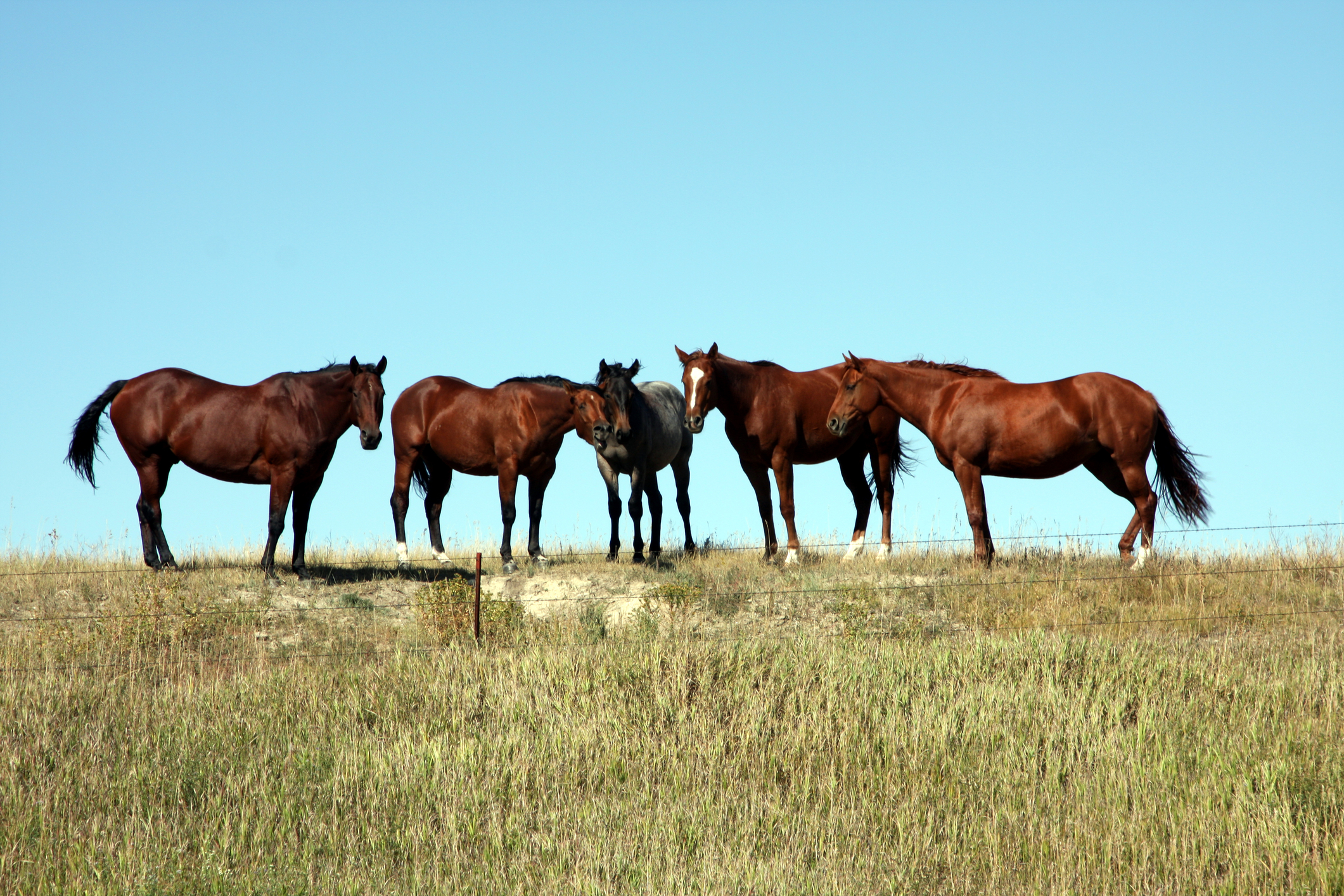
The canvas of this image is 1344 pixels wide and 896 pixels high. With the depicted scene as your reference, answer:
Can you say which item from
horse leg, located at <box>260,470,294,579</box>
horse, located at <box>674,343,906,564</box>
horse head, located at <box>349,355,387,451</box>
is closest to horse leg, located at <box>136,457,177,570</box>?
horse leg, located at <box>260,470,294,579</box>

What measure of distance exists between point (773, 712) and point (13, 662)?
6605 millimetres

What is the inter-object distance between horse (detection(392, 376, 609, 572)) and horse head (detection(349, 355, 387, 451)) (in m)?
1.57

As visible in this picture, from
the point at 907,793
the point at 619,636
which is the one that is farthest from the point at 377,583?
the point at 907,793

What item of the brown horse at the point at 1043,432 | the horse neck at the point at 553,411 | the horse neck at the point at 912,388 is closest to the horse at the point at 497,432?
the horse neck at the point at 553,411

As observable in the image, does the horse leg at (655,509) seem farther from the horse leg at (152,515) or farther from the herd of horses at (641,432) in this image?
the horse leg at (152,515)

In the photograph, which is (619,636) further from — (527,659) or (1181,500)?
(1181,500)

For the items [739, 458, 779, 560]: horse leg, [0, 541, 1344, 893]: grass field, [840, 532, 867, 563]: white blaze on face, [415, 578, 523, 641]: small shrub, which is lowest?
[0, 541, 1344, 893]: grass field

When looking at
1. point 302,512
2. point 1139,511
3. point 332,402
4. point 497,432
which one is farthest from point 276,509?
point 1139,511

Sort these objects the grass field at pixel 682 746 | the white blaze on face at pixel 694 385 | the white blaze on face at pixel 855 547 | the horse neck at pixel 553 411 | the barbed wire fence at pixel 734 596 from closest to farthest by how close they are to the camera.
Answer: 1. the grass field at pixel 682 746
2. the barbed wire fence at pixel 734 596
3. the white blaze on face at pixel 694 385
4. the horse neck at pixel 553 411
5. the white blaze on face at pixel 855 547

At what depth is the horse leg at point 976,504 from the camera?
45.5 feet

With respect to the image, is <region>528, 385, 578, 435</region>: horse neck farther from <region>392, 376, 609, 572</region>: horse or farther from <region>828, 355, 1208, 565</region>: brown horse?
<region>828, 355, 1208, 565</region>: brown horse

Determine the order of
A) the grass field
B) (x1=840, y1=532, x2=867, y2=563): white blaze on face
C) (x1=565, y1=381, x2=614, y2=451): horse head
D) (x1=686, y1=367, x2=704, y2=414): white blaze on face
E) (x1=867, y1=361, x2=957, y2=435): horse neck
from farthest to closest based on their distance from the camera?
1. (x1=840, y1=532, x2=867, y2=563): white blaze on face
2. (x1=686, y1=367, x2=704, y2=414): white blaze on face
3. (x1=867, y1=361, x2=957, y2=435): horse neck
4. (x1=565, y1=381, x2=614, y2=451): horse head
5. the grass field

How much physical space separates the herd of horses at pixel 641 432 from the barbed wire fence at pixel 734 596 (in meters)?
0.97

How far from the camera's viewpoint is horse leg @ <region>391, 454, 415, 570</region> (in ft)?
50.0
